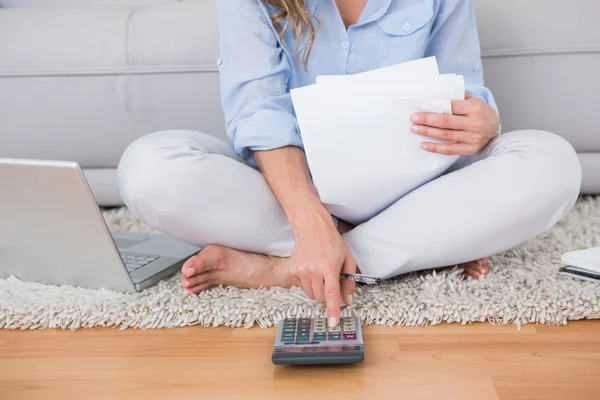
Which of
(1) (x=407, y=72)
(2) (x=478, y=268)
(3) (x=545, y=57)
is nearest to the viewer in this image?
(1) (x=407, y=72)

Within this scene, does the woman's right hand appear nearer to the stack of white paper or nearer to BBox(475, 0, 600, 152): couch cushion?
the stack of white paper

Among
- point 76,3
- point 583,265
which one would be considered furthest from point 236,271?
point 76,3

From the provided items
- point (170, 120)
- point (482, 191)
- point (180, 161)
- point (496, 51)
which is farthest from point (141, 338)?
point (496, 51)

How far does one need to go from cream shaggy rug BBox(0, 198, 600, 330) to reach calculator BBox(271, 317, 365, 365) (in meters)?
0.07

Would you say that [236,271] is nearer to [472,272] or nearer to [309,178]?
[309,178]

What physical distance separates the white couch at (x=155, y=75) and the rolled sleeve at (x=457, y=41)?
11.7 inches

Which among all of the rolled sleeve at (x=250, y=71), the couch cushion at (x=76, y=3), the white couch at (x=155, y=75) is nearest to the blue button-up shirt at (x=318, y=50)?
the rolled sleeve at (x=250, y=71)

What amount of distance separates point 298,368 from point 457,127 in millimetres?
423

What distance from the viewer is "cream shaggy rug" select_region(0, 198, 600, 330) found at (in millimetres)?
1013

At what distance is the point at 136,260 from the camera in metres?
1.25

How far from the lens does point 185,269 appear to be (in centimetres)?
108

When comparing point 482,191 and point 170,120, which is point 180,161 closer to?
point 482,191

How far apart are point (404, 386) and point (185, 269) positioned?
1.30ft

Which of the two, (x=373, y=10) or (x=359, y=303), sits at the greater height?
(x=373, y=10)
